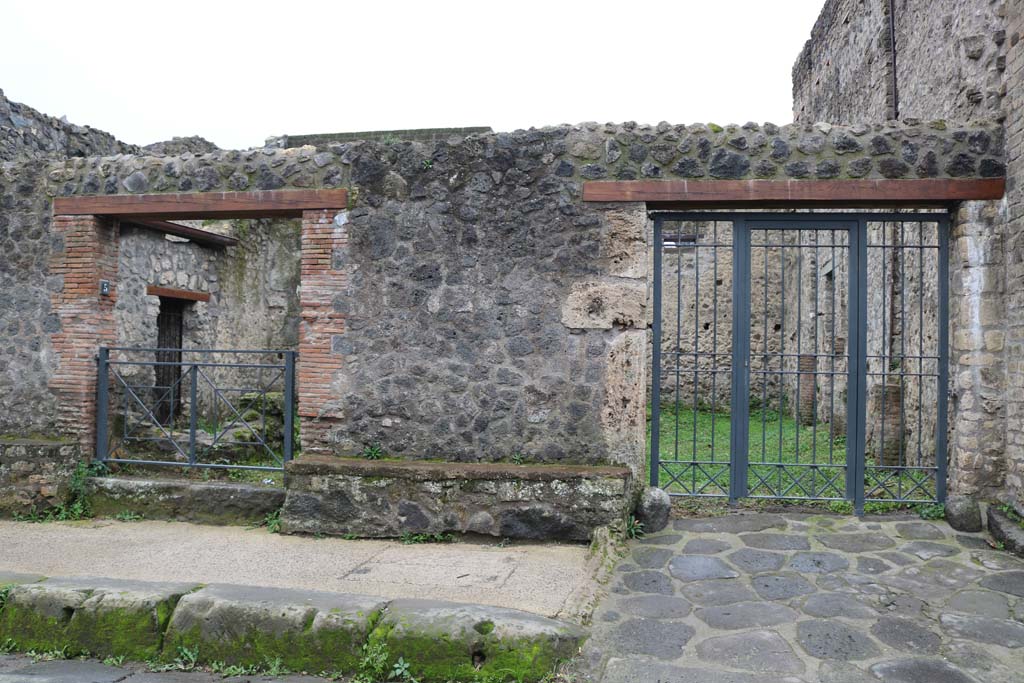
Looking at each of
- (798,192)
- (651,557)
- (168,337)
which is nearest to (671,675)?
(651,557)

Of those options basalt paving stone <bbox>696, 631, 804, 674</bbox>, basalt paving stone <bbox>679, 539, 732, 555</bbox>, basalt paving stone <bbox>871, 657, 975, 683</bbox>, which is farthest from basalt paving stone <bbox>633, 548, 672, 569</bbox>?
basalt paving stone <bbox>871, 657, 975, 683</bbox>

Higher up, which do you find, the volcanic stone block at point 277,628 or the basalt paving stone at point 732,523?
the basalt paving stone at point 732,523

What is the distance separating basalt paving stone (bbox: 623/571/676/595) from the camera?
4.50m

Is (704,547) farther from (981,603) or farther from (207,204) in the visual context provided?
(207,204)

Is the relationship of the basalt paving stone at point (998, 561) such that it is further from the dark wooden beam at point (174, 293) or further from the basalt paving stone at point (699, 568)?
the dark wooden beam at point (174, 293)

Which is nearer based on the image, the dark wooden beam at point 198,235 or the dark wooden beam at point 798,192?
the dark wooden beam at point 798,192

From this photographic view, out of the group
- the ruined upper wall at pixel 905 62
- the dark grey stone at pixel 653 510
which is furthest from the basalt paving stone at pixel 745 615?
the ruined upper wall at pixel 905 62

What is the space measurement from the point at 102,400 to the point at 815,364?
599 cm

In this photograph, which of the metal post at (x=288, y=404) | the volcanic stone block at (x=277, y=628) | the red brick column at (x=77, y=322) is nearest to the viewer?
the volcanic stone block at (x=277, y=628)

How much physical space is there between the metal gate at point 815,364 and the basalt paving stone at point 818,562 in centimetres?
76

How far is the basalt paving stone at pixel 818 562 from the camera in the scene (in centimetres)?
470

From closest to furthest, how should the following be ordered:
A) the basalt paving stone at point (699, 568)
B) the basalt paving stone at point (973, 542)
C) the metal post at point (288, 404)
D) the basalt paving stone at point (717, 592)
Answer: the basalt paving stone at point (717, 592)
the basalt paving stone at point (699, 568)
the basalt paving stone at point (973, 542)
the metal post at point (288, 404)

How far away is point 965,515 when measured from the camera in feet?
17.1

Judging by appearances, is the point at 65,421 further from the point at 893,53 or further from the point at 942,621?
the point at 893,53
